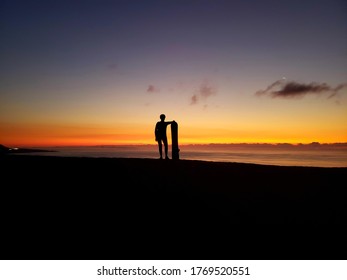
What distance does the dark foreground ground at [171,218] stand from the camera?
3576 millimetres

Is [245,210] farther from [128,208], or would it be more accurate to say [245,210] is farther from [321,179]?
[321,179]

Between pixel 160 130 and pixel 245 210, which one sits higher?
pixel 160 130

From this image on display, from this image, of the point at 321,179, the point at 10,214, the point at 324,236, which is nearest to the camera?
the point at 324,236

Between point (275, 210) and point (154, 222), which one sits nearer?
point (154, 222)

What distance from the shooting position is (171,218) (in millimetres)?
4668

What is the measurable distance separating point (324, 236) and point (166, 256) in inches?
85.7

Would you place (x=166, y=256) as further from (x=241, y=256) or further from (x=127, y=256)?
(x=241, y=256)

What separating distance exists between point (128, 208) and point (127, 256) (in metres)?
1.83

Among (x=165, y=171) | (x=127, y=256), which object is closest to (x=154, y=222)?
(x=127, y=256)

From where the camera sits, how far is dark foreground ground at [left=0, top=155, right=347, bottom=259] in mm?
3576

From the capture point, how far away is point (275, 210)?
206 inches

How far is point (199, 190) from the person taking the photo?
6.85 meters
